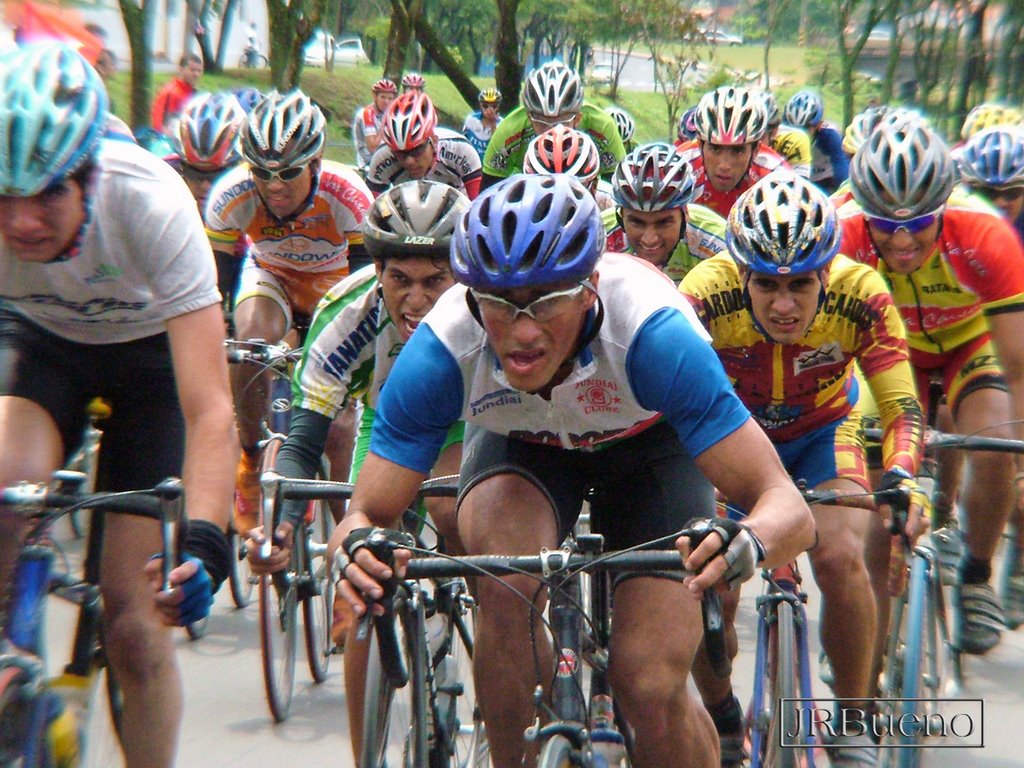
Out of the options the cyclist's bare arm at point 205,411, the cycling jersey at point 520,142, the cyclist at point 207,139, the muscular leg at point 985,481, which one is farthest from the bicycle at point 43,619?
the cycling jersey at point 520,142

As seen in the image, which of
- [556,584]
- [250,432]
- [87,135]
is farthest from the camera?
[250,432]

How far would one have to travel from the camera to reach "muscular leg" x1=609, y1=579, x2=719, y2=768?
3568mm

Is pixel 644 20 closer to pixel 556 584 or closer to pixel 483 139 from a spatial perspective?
pixel 483 139

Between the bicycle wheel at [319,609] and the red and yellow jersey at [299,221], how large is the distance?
1469 millimetres

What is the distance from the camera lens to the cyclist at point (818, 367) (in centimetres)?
475

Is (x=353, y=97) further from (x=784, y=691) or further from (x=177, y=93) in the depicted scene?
(x=784, y=691)

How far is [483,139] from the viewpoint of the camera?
2136 centimetres

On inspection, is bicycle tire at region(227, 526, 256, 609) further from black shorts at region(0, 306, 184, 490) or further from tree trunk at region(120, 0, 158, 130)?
tree trunk at region(120, 0, 158, 130)

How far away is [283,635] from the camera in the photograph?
20.6ft

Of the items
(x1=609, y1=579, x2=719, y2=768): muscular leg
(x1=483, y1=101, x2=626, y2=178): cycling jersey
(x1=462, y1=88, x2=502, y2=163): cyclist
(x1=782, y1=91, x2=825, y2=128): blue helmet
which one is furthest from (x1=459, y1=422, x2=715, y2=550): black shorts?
(x1=462, y1=88, x2=502, y2=163): cyclist

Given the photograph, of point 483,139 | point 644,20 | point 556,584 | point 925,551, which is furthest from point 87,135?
point 644,20

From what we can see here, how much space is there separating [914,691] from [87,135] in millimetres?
3101

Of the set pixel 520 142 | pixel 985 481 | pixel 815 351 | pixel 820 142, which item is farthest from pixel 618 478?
pixel 820 142

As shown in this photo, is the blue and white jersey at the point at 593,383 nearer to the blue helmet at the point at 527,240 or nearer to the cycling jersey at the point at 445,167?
the blue helmet at the point at 527,240
